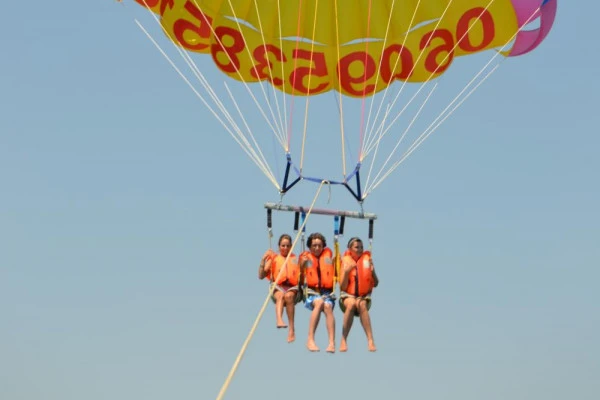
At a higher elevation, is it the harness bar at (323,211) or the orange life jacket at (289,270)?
the harness bar at (323,211)

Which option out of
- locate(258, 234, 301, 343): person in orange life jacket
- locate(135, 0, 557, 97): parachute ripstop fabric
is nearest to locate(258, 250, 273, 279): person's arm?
locate(258, 234, 301, 343): person in orange life jacket

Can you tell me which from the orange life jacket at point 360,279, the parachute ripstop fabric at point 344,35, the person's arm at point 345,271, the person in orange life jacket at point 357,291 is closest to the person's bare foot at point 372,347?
the person in orange life jacket at point 357,291

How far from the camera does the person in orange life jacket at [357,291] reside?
1373 cm

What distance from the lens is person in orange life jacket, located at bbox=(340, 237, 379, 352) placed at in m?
13.7

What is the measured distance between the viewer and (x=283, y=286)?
13.9 m

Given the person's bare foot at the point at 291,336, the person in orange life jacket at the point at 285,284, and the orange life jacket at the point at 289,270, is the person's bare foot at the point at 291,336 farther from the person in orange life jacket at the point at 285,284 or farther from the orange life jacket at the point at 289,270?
the orange life jacket at the point at 289,270

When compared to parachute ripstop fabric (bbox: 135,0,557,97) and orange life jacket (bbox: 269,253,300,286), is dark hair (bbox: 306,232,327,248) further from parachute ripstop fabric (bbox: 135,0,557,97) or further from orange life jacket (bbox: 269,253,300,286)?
parachute ripstop fabric (bbox: 135,0,557,97)

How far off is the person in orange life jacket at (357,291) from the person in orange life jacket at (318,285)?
16cm

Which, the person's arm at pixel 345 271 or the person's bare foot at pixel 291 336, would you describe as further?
the person's bare foot at pixel 291 336

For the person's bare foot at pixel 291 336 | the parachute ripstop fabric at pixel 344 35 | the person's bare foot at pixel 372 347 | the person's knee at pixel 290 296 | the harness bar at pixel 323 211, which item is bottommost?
the person's bare foot at pixel 372 347

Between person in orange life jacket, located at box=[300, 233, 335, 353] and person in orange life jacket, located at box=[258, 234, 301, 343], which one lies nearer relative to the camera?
person in orange life jacket, located at box=[300, 233, 335, 353]

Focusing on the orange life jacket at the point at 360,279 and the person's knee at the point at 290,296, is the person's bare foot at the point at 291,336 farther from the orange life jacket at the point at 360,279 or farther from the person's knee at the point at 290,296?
the orange life jacket at the point at 360,279

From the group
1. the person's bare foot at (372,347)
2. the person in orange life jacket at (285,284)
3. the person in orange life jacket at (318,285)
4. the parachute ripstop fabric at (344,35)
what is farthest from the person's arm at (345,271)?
the parachute ripstop fabric at (344,35)

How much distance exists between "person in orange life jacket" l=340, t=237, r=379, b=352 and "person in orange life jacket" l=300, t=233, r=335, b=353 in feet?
0.52
